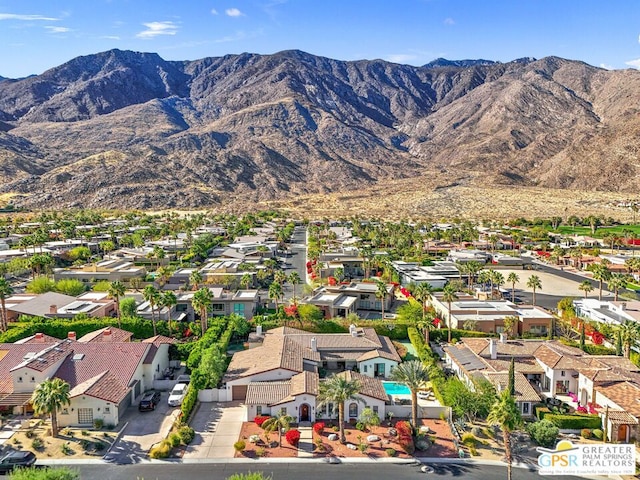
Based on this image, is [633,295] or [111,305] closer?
[111,305]

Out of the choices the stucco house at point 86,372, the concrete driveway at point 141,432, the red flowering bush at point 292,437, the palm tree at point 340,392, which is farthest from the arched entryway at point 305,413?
the stucco house at point 86,372

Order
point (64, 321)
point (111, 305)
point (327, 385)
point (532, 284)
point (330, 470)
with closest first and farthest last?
point (330, 470) < point (327, 385) < point (64, 321) < point (111, 305) < point (532, 284)

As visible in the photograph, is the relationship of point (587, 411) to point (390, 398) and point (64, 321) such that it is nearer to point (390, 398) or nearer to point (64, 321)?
point (390, 398)

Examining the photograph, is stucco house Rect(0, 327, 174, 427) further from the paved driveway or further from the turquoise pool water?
the turquoise pool water

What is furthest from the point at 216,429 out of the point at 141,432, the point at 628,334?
the point at 628,334

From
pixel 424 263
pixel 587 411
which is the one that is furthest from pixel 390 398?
pixel 424 263

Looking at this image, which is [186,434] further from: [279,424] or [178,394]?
[178,394]
